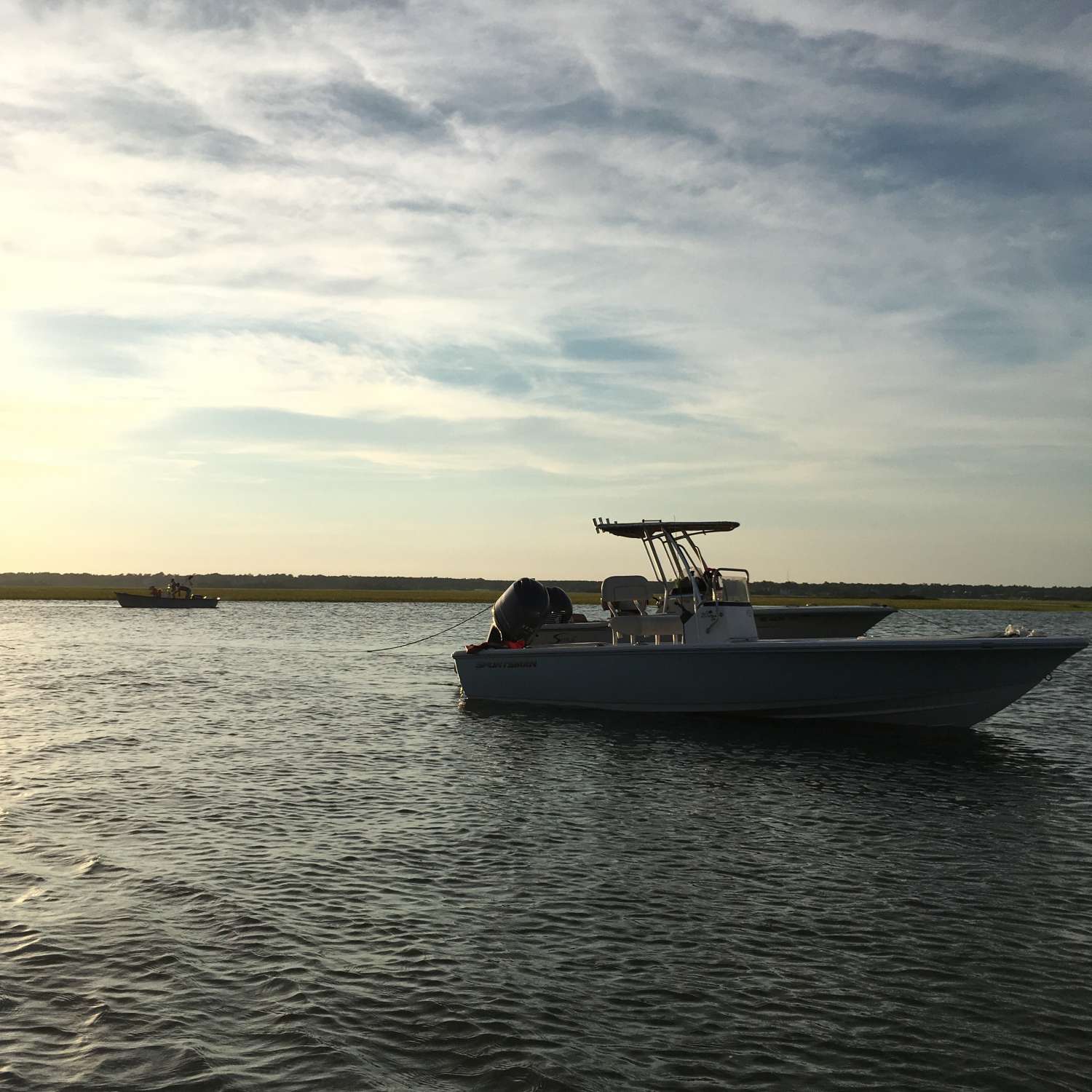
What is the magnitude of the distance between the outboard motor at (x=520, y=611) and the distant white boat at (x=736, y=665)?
823 mm

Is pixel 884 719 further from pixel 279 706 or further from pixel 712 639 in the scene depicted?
pixel 279 706

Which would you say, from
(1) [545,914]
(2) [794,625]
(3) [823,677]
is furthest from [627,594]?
(1) [545,914]

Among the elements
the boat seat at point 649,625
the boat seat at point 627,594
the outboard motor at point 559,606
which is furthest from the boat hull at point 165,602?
the boat seat at point 649,625

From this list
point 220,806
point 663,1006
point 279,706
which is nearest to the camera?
point 663,1006

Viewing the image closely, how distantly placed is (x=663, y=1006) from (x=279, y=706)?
19369 millimetres

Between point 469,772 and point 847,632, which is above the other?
point 847,632

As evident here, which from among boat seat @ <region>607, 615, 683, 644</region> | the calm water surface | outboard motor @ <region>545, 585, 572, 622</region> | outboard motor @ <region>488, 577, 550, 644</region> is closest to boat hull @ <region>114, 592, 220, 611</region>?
outboard motor @ <region>545, 585, 572, 622</region>

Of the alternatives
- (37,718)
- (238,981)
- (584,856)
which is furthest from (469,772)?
(37,718)

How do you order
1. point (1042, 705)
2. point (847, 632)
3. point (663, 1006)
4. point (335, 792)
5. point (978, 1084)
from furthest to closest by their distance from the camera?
point (847, 632) < point (1042, 705) < point (335, 792) < point (663, 1006) < point (978, 1084)

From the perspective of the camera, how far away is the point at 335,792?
1390 centimetres

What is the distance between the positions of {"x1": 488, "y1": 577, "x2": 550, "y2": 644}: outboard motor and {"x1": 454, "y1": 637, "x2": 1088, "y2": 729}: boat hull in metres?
2.32

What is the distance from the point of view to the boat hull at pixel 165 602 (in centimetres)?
9025

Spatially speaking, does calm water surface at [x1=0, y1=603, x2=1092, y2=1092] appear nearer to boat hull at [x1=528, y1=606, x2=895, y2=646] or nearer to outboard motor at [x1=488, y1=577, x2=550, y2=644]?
outboard motor at [x1=488, y1=577, x2=550, y2=644]

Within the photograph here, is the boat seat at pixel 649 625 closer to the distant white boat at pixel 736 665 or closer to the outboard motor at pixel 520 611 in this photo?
the distant white boat at pixel 736 665
